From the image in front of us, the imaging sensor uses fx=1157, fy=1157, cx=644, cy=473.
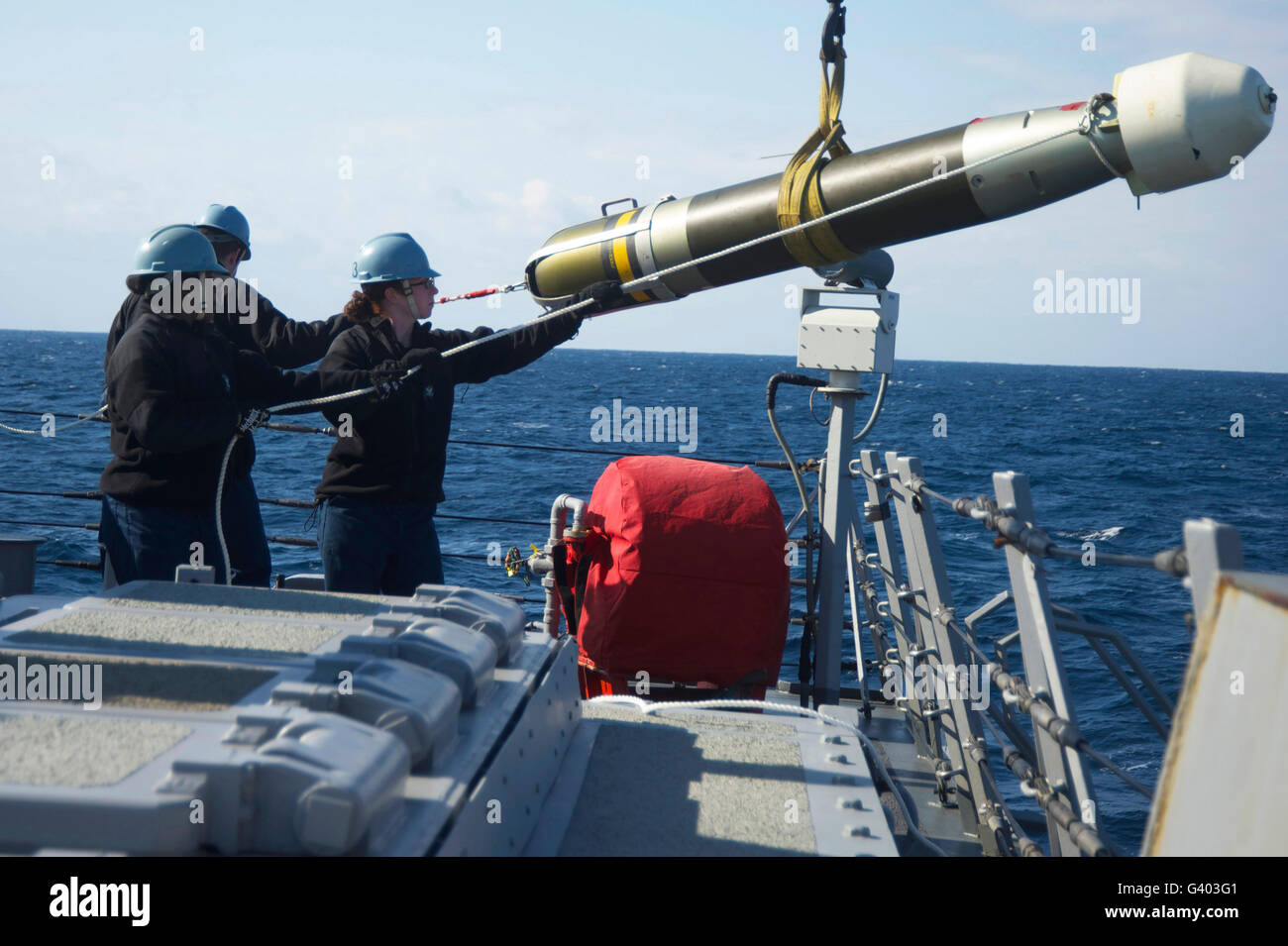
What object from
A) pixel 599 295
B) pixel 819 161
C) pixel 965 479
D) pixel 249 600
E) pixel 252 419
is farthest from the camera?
pixel 965 479

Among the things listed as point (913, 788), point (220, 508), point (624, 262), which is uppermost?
point (624, 262)

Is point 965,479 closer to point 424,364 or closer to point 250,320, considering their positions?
point 250,320

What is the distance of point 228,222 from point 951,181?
294cm

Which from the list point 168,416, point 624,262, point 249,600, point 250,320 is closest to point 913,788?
point 624,262

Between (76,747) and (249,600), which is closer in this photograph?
(76,747)

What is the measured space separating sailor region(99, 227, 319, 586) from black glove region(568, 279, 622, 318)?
1.37 metres

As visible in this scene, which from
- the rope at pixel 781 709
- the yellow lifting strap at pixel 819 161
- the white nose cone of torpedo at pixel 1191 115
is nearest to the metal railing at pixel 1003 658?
the rope at pixel 781 709

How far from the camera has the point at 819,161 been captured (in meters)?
3.94

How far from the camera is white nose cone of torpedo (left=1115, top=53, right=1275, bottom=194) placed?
2955mm

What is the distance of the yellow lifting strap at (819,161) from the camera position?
390cm

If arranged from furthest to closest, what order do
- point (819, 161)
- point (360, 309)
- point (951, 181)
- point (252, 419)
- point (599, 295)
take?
point (599, 295) → point (360, 309) → point (819, 161) → point (252, 419) → point (951, 181)

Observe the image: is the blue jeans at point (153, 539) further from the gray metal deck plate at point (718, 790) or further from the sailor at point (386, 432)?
the gray metal deck plate at point (718, 790)

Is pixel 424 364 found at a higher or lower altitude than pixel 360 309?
lower
